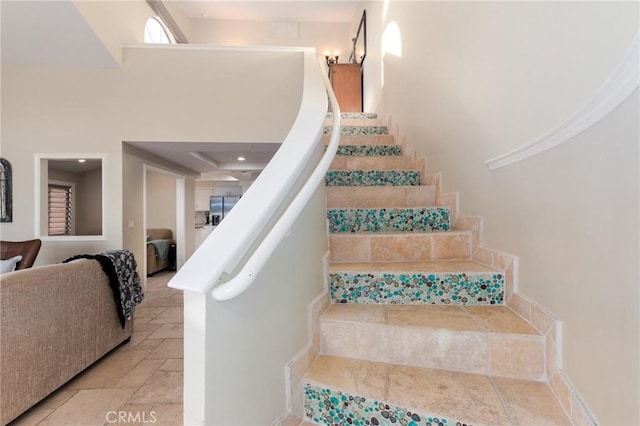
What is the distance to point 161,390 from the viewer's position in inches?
76.2

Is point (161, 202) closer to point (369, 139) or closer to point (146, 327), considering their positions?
point (146, 327)

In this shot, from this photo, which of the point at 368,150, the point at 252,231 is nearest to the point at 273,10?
the point at 368,150

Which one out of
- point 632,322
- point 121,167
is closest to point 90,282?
point 121,167

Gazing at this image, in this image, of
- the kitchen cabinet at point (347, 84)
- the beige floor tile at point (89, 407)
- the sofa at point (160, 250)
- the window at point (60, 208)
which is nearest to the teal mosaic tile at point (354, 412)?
the beige floor tile at point (89, 407)

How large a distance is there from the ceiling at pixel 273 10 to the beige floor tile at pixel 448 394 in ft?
22.3

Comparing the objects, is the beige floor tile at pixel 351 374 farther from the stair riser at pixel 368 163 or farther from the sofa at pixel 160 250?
the sofa at pixel 160 250

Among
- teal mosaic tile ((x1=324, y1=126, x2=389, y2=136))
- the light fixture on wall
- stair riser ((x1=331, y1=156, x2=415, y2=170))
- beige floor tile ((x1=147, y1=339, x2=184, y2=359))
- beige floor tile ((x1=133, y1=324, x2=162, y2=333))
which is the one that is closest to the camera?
beige floor tile ((x1=147, y1=339, x2=184, y2=359))

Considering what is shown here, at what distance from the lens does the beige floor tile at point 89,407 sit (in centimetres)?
167

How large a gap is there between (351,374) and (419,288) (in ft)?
1.90

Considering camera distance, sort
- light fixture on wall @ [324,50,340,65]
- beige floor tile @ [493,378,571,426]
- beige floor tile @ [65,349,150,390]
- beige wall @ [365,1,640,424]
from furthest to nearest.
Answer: light fixture on wall @ [324,50,340,65], beige floor tile @ [65,349,150,390], beige floor tile @ [493,378,571,426], beige wall @ [365,1,640,424]

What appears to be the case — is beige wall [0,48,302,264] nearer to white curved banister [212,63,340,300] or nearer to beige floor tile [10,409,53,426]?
beige floor tile [10,409,53,426]

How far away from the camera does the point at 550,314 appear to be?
115cm

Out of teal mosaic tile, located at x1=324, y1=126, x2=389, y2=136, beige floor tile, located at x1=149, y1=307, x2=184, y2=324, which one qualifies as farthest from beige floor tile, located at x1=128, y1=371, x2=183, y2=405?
teal mosaic tile, located at x1=324, y1=126, x2=389, y2=136

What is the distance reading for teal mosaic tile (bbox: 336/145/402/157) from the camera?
10.1 ft
